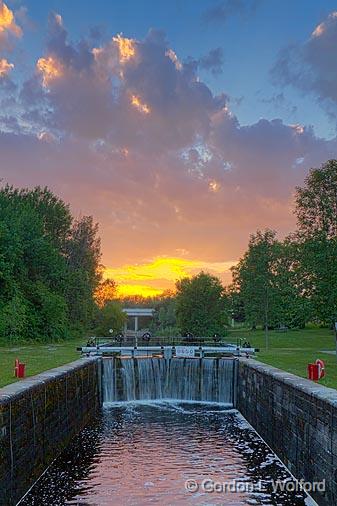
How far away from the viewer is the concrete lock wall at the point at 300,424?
28.9 ft

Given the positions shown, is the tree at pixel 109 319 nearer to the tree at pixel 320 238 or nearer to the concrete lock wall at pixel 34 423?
the tree at pixel 320 238

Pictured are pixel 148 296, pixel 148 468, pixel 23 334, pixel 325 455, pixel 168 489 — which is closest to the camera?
pixel 325 455

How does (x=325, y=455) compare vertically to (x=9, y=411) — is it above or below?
below

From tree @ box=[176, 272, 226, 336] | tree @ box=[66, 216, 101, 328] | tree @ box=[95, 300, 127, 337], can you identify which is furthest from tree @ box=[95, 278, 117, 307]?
tree @ box=[176, 272, 226, 336]

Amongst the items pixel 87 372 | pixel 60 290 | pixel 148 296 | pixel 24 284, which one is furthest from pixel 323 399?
pixel 148 296

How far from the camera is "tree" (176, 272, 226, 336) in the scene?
42062 millimetres

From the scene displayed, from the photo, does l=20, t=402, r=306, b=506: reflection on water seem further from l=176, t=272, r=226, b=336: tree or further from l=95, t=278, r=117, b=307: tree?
l=95, t=278, r=117, b=307: tree

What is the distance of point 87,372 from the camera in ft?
65.3

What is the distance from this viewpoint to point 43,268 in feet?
147

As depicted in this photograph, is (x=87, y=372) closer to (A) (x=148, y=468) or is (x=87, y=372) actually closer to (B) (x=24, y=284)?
(A) (x=148, y=468)

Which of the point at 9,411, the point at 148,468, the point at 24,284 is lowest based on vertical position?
the point at 148,468

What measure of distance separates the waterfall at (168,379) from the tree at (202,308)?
17.2 metres

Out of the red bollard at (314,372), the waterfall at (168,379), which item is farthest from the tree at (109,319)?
the red bollard at (314,372)

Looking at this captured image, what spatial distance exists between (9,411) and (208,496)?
12.9 feet
